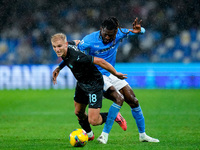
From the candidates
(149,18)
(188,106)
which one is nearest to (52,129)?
(188,106)

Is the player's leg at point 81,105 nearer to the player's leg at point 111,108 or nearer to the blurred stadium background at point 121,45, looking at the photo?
the player's leg at point 111,108

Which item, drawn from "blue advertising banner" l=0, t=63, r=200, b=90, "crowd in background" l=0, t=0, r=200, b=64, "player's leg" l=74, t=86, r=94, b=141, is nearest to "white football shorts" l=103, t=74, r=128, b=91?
"player's leg" l=74, t=86, r=94, b=141

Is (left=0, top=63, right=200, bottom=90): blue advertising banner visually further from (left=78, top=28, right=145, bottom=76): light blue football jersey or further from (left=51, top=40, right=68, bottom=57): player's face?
(left=51, top=40, right=68, bottom=57): player's face

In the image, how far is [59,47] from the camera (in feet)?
19.2

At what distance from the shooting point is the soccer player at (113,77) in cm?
632

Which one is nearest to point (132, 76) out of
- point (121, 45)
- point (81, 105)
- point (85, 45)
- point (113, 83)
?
point (121, 45)

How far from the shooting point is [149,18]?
19.6 meters

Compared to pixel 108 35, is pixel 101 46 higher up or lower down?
lower down

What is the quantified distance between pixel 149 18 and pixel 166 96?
6.15 m

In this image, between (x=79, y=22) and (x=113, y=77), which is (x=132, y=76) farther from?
(x=113, y=77)

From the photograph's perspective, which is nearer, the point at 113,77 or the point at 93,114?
the point at 93,114

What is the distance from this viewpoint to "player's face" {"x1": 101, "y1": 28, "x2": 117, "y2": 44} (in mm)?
6367

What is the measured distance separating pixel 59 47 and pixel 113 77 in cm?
124

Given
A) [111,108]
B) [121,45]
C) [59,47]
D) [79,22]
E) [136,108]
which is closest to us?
[59,47]
